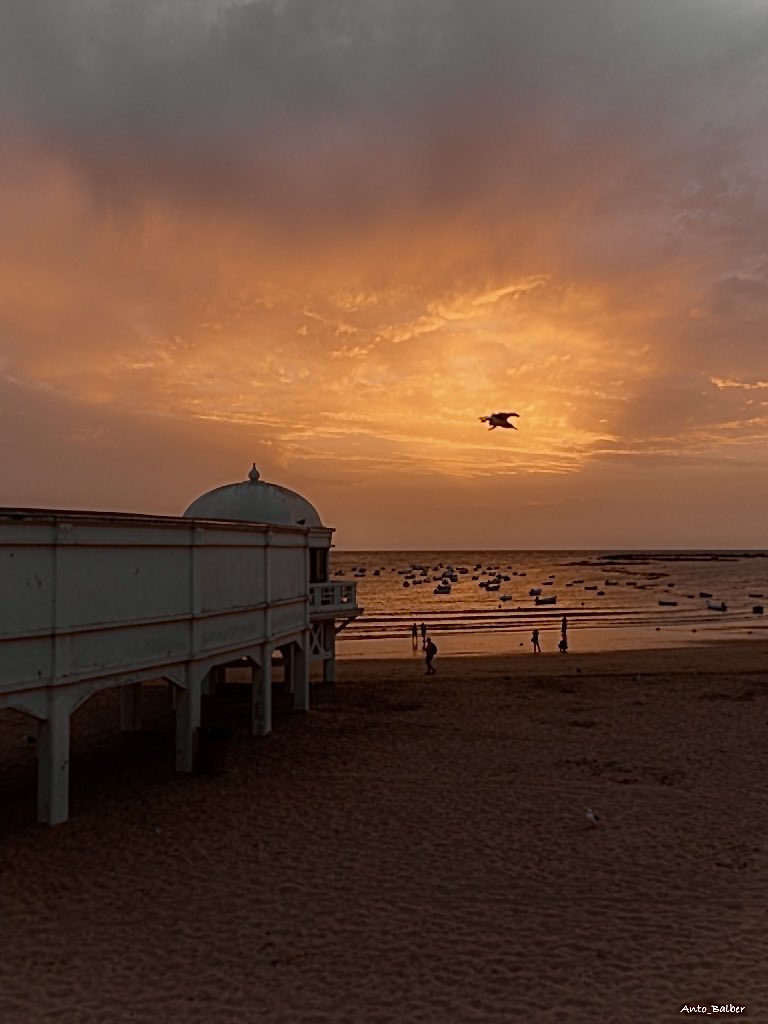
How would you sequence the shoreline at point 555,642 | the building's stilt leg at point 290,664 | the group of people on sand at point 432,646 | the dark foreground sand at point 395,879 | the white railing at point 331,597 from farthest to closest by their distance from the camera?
the shoreline at point 555,642, the group of people on sand at point 432,646, the white railing at point 331,597, the building's stilt leg at point 290,664, the dark foreground sand at point 395,879

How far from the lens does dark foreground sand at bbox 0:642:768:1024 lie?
9.34 m

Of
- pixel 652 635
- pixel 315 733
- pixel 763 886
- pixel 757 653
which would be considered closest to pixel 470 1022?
pixel 763 886

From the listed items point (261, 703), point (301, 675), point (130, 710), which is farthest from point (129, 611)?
point (301, 675)

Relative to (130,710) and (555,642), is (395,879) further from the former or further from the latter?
(555,642)

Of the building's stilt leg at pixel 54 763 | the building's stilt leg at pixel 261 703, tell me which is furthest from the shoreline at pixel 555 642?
the building's stilt leg at pixel 54 763

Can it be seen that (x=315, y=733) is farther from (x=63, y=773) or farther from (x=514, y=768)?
(x=63, y=773)

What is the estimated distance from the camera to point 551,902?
38.5 ft

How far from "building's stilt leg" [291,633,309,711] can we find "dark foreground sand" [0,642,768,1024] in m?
3.22

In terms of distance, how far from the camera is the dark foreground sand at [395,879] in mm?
9336

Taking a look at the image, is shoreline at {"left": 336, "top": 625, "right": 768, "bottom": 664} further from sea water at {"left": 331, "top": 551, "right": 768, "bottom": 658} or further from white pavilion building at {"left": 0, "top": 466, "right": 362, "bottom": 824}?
white pavilion building at {"left": 0, "top": 466, "right": 362, "bottom": 824}

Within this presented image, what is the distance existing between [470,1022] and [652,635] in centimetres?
5139

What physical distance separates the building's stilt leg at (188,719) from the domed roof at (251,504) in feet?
29.4

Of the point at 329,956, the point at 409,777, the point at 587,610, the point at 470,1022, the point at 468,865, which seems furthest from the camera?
the point at 587,610

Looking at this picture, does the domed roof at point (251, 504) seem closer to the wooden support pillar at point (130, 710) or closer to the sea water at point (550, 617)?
the wooden support pillar at point (130, 710)
